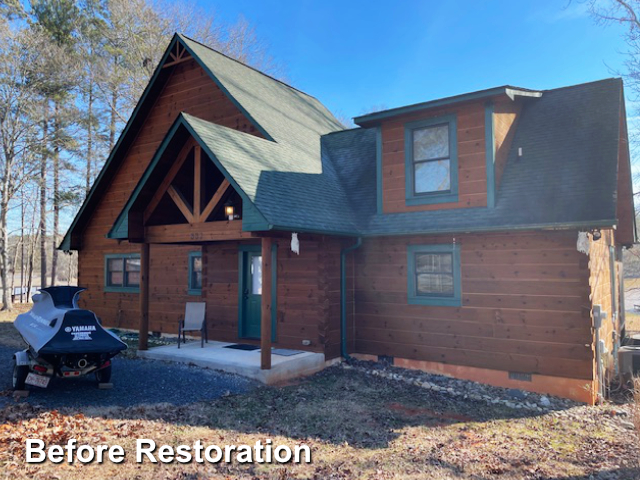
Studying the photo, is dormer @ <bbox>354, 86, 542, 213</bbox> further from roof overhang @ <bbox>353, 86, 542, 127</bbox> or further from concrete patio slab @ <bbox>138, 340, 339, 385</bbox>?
concrete patio slab @ <bbox>138, 340, 339, 385</bbox>

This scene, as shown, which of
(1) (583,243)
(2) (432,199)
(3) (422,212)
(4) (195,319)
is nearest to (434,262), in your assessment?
(3) (422,212)

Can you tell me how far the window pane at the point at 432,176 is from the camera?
988cm

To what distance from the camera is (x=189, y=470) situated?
4910mm

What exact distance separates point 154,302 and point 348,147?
7.54 metres

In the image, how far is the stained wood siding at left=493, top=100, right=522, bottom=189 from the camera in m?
9.45

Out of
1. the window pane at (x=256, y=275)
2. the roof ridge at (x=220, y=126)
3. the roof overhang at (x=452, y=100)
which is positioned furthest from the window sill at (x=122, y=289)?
the roof overhang at (x=452, y=100)

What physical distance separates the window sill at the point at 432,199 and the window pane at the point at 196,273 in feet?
20.8

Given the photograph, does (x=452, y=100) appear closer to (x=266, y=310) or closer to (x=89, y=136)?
(x=266, y=310)

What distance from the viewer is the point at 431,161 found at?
1002cm

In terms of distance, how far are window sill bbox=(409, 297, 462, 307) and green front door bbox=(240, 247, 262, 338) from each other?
12.6 ft

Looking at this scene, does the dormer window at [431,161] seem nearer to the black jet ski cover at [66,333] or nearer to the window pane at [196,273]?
the window pane at [196,273]

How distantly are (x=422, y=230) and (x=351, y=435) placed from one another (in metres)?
4.66

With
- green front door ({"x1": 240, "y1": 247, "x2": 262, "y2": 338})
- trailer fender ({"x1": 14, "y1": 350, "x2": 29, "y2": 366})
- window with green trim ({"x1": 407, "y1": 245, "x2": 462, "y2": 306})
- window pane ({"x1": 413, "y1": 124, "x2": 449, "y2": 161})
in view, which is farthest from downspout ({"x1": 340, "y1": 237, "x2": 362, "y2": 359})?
trailer fender ({"x1": 14, "y1": 350, "x2": 29, "y2": 366})

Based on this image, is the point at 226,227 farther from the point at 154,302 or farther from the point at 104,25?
the point at 104,25
